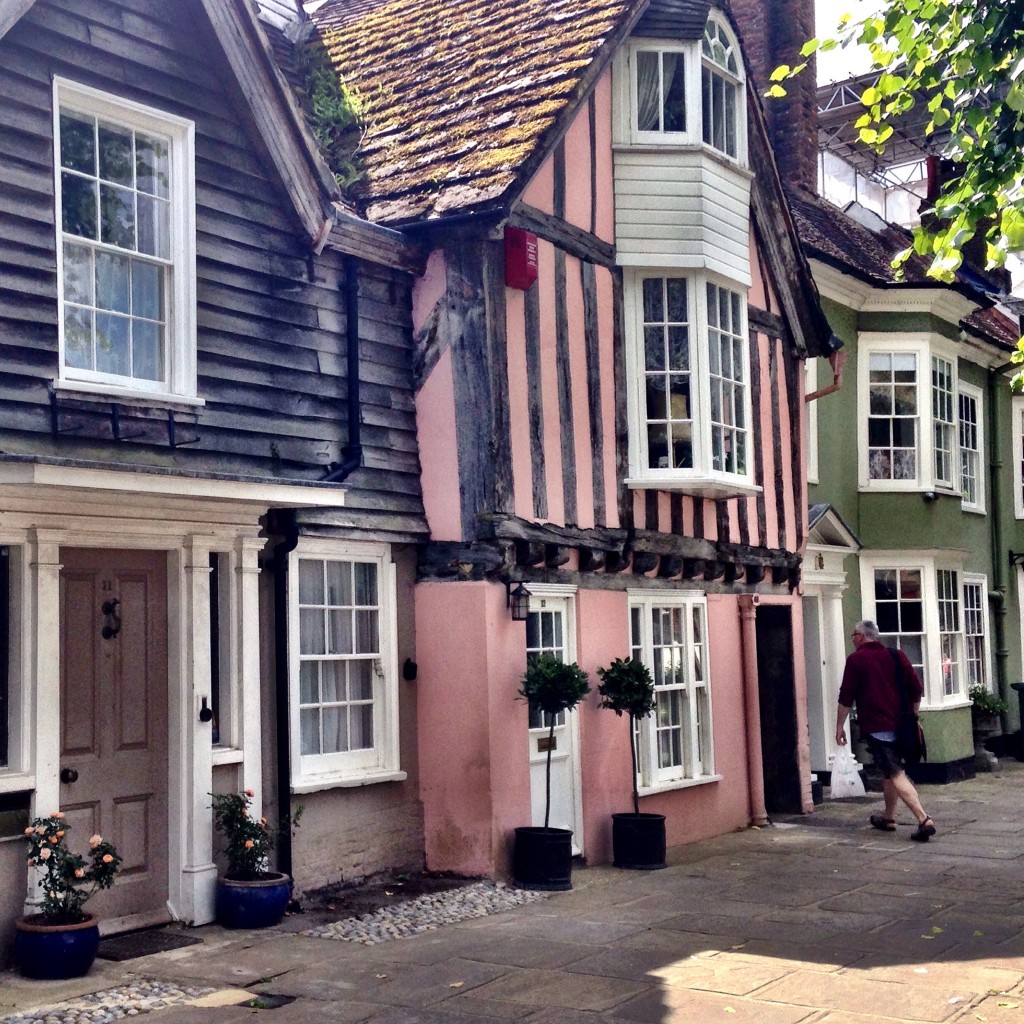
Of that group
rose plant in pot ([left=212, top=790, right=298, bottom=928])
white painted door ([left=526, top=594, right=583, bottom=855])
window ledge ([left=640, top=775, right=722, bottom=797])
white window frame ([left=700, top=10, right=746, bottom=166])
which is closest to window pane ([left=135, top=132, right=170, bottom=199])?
rose plant in pot ([left=212, top=790, right=298, bottom=928])

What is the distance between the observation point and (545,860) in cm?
1032

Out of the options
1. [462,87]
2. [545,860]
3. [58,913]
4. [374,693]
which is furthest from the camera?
[462,87]

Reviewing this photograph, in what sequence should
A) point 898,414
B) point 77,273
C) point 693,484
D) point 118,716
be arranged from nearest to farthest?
point 77,273, point 118,716, point 693,484, point 898,414

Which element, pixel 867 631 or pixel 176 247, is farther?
pixel 867 631

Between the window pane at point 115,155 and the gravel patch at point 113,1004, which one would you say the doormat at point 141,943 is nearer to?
the gravel patch at point 113,1004

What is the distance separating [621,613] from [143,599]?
15.4 ft

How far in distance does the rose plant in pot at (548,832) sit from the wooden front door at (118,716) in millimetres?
2781

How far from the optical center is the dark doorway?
14.9 meters

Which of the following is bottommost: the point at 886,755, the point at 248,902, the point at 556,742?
the point at 248,902

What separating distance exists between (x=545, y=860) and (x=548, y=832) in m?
0.20

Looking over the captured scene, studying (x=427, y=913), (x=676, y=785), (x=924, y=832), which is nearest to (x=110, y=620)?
(x=427, y=913)

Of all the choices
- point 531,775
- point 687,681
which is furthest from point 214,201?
point 687,681

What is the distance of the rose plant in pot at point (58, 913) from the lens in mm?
7367

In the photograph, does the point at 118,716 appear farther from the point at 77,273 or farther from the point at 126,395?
the point at 77,273
